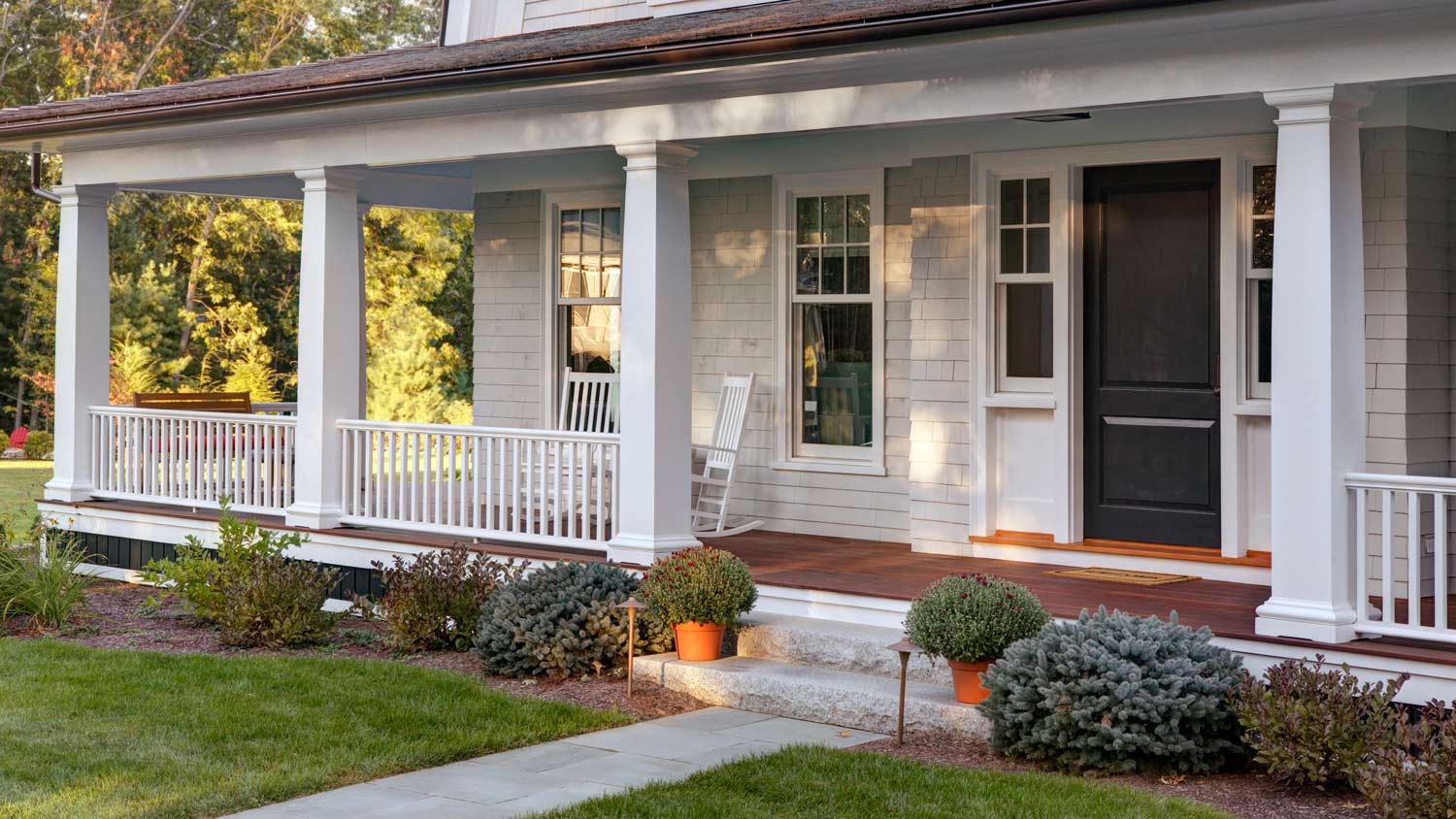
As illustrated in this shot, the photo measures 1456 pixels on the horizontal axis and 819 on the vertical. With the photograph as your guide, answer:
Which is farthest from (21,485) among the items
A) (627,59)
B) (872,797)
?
(872,797)

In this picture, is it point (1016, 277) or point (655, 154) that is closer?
point (655, 154)

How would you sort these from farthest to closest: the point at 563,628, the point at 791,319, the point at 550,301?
1. the point at 550,301
2. the point at 791,319
3. the point at 563,628

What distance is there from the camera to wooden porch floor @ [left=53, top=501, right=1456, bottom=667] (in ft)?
21.9

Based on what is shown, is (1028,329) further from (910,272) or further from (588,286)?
(588,286)

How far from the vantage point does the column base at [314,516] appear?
10133 mm

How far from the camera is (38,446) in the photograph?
82.6 ft

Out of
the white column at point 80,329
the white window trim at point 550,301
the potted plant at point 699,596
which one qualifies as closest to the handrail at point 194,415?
the white column at point 80,329

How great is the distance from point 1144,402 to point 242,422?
6.27 m

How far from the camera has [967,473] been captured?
923cm

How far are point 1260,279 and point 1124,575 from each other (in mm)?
1780

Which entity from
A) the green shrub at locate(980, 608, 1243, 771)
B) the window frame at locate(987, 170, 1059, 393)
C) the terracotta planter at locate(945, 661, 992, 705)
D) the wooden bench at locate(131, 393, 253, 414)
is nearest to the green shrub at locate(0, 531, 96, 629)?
the wooden bench at locate(131, 393, 253, 414)

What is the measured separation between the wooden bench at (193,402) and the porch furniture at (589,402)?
3130 millimetres

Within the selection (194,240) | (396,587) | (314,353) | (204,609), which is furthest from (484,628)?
(194,240)

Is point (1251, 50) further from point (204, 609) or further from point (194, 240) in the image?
point (194, 240)
